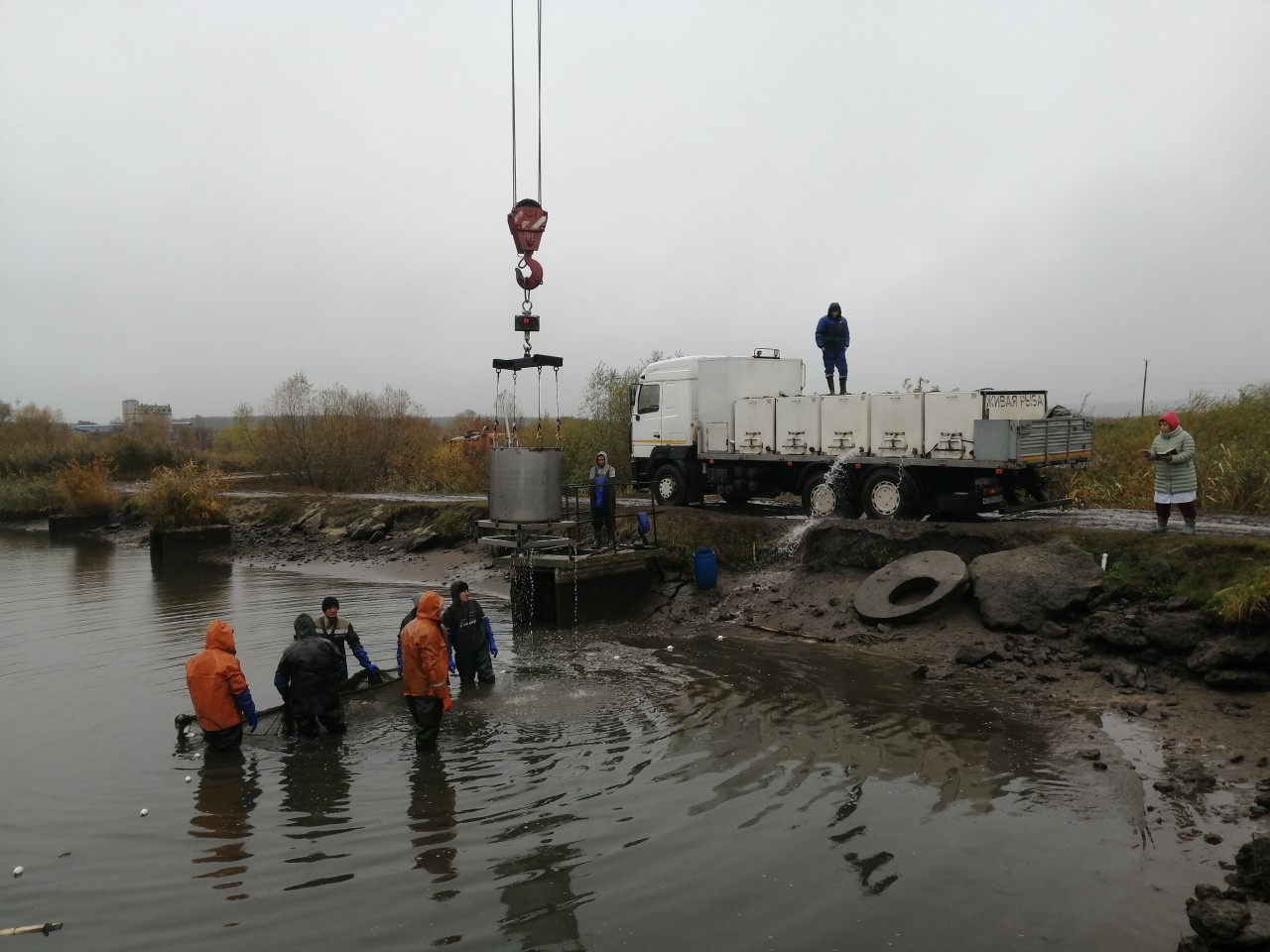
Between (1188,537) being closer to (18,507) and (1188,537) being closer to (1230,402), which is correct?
(1230,402)

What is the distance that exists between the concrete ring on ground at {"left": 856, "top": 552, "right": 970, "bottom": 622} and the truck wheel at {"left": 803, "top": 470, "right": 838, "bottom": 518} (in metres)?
2.52

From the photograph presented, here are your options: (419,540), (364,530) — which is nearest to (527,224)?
(419,540)

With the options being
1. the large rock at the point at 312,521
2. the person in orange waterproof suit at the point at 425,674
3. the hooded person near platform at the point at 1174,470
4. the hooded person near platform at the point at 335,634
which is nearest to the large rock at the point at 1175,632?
the hooded person near platform at the point at 1174,470

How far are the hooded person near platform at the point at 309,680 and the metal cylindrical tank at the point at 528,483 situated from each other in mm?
3830

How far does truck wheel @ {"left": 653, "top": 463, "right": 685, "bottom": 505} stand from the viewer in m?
19.6

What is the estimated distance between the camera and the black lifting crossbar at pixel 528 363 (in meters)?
11.2

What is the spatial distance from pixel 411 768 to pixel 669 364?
12658mm

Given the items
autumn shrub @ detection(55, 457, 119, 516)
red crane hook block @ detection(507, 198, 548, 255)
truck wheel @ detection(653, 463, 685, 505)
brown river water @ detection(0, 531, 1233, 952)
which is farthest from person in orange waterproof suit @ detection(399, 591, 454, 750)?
autumn shrub @ detection(55, 457, 119, 516)

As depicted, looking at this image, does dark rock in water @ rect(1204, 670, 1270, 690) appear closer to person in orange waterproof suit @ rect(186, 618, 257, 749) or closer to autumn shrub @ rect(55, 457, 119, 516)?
person in orange waterproof suit @ rect(186, 618, 257, 749)

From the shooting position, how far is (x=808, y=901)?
6012mm

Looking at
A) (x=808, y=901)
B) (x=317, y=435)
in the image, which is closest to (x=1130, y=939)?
(x=808, y=901)

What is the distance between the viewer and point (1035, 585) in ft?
40.2

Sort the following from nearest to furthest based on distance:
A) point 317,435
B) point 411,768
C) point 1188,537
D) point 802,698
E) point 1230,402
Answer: point 411,768
point 802,698
point 1188,537
point 1230,402
point 317,435

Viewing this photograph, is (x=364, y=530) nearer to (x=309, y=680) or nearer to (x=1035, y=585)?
(x=309, y=680)
